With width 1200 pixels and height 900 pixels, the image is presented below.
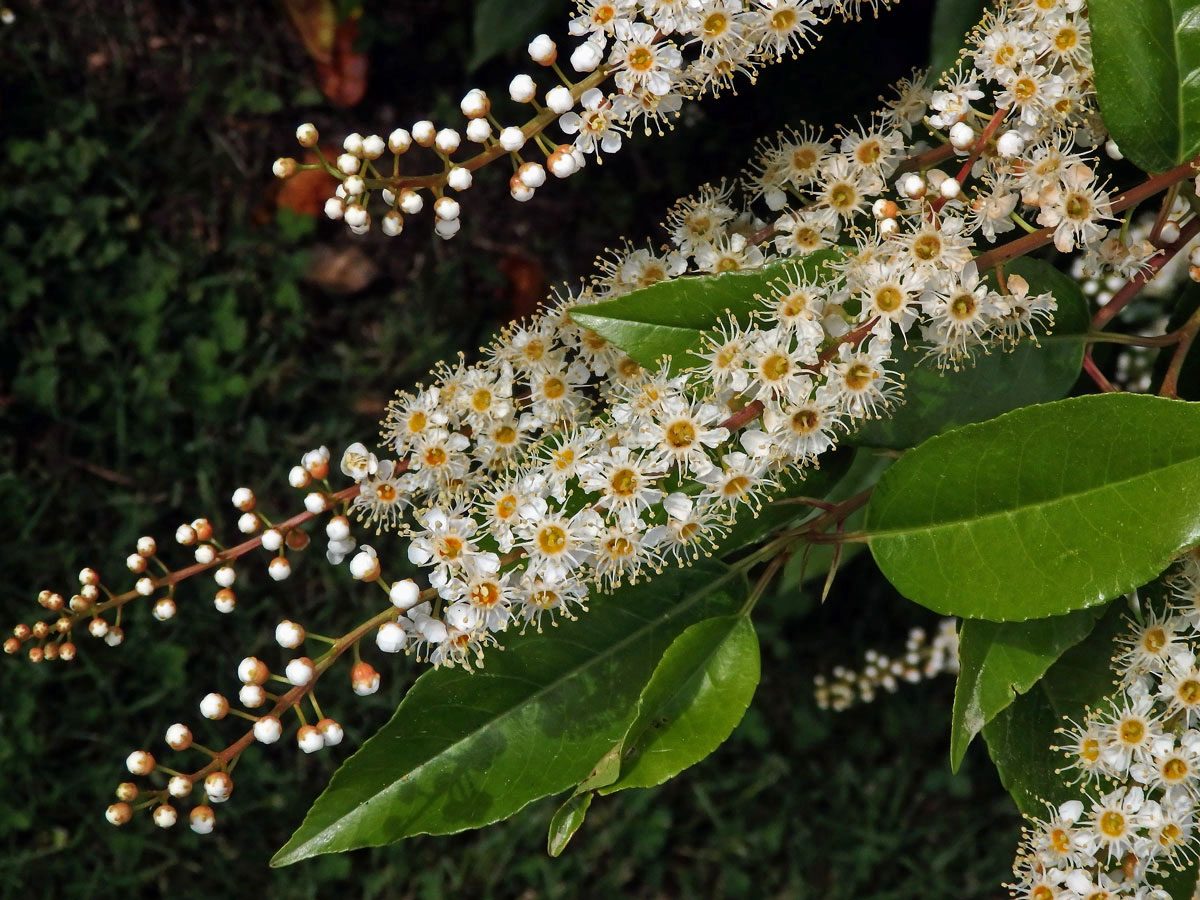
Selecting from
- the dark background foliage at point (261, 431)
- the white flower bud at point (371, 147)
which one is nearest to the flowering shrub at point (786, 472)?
the white flower bud at point (371, 147)

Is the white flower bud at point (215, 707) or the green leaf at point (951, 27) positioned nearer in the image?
the white flower bud at point (215, 707)

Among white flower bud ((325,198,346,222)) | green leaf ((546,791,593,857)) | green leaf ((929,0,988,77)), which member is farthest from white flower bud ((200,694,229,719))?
green leaf ((929,0,988,77))

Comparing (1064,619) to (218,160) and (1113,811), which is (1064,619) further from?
(218,160)

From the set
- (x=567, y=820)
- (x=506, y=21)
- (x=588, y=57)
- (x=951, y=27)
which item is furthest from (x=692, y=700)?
(x=506, y=21)

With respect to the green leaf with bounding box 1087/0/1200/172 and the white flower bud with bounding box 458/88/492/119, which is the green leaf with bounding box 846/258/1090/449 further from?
the white flower bud with bounding box 458/88/492/119

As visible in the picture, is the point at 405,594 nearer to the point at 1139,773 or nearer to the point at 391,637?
the point at 391,637

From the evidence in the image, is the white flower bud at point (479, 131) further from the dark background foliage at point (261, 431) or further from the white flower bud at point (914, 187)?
the dark background foliage at point (261, 431)
